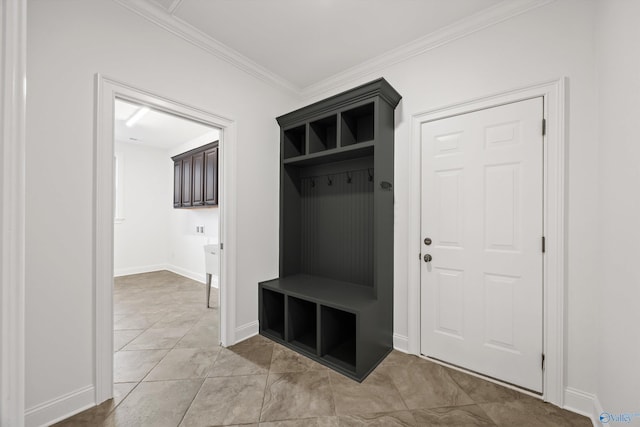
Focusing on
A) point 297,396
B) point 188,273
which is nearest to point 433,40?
point 297,396

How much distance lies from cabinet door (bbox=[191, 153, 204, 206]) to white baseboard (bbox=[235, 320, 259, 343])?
2486mm

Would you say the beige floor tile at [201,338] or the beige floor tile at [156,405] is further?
the beige floor tile at [201,338]

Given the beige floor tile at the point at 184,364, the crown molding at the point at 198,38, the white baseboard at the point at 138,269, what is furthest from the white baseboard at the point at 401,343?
the white baseboard at the point at 138,269

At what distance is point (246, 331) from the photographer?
2.56 m

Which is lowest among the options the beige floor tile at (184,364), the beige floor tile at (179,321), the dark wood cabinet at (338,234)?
the beige floor tile at (179,321)

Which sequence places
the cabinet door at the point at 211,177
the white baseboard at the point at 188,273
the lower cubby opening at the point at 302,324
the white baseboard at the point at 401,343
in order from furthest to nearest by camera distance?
the white baseboard at the point at 188,273 → the cabinet door at the point at 211,177 → the lower cubby opening at the point at 302,324 → the white baseboard at the point at 401,343

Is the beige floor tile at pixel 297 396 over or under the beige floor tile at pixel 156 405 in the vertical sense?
under

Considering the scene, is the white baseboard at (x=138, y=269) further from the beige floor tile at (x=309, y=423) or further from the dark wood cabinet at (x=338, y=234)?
the beige floor tile at (x=309, y=423)

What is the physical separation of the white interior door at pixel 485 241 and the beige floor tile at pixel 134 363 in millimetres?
2333

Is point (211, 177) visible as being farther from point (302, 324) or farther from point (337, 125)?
point (302, 324)

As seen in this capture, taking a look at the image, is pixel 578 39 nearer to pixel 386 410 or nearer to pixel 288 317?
pixel 386 410

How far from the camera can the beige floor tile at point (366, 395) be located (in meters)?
1.63

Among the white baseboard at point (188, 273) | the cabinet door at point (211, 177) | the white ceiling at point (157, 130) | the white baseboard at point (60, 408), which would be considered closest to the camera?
the white baseboard at point (60, 408)

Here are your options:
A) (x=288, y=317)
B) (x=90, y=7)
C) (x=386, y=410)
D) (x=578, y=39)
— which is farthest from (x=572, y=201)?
(x=90, y=7)
